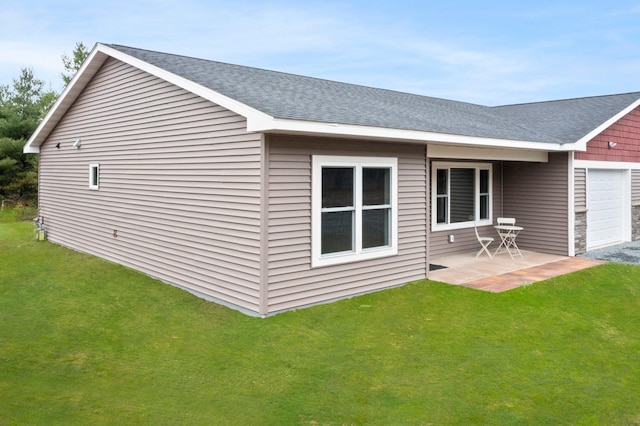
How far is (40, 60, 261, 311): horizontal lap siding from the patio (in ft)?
12.0

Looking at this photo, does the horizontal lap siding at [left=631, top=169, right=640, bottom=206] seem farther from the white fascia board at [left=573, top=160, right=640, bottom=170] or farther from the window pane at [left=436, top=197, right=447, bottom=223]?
the window pane at [left=436, top=197, right=447, bottom=223]

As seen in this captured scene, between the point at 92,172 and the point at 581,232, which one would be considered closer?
the point at 92,172

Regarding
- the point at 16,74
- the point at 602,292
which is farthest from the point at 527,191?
the point at 16,74

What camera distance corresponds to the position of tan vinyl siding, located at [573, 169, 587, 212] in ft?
36.1

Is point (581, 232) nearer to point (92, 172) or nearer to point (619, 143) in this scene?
point (619, 143)

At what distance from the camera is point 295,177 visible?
257 inches

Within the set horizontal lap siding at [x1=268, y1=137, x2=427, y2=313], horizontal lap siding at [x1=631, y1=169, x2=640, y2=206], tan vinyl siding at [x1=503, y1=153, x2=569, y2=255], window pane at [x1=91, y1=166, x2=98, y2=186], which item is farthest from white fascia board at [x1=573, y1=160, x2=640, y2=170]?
window pane at [x1=91, y1=166, x2=98, y2=186]

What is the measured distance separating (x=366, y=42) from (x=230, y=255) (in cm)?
2060

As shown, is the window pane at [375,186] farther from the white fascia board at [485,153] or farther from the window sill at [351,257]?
the white fascia board at [485,153]

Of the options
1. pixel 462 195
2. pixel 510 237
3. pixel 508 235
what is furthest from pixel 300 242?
pixel 510 237

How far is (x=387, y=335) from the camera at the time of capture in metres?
5.75

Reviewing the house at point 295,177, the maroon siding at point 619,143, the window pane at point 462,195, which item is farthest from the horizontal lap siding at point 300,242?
the maroon siding at point 619,143

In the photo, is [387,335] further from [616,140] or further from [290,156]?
[616,140]

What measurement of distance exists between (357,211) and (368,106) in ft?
7.43
